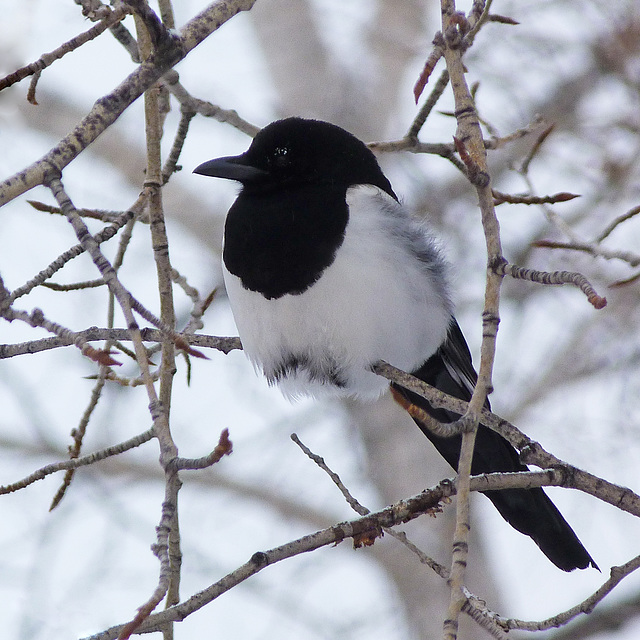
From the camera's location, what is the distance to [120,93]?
5.15 ft

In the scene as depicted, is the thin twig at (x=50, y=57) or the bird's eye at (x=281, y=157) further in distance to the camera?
the bird's eye at (x=281, y=157)

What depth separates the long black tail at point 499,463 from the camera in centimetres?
250

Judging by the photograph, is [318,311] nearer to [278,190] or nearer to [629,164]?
[278,190]

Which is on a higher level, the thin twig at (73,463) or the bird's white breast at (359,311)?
the bird's white breast at (359,311)

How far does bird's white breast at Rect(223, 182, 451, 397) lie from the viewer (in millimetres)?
2467

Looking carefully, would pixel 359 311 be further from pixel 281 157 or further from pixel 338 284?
pixel 281 157

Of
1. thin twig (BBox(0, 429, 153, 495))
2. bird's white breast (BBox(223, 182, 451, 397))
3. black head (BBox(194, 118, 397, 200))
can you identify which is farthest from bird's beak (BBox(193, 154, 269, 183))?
thin twig (BBox(0, 429, 153, 495))

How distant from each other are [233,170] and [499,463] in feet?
4.07

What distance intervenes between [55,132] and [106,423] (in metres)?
2.88

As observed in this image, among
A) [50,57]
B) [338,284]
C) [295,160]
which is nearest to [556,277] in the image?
[50,57]

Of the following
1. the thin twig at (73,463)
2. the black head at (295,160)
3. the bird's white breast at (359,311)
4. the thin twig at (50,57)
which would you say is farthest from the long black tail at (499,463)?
the thin twig at (50,57)

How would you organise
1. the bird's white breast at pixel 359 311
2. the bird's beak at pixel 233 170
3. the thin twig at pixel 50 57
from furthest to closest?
the bird's beak at pixel 233 170 < the bird's white breast at pixel 359 311 < the thin twig at pixel 50 57

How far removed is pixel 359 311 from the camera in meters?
2.48

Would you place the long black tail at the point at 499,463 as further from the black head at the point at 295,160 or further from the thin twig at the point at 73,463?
the thin twig at the point at 73,463
